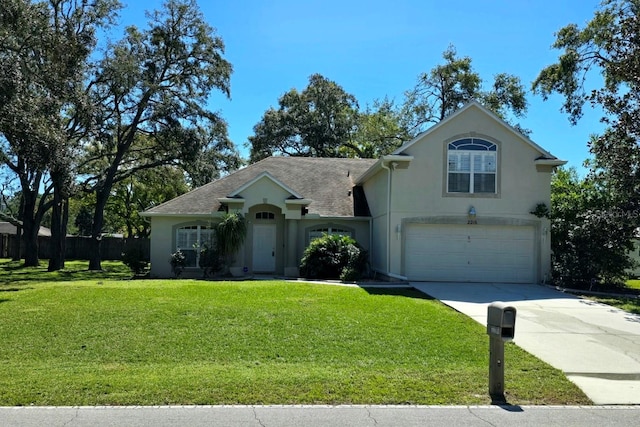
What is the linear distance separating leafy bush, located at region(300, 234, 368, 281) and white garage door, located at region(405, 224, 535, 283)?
182 centimetres

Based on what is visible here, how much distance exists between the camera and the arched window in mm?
22062

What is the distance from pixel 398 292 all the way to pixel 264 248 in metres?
8.38

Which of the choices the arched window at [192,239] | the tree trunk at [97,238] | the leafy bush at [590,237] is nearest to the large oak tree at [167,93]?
the tree trunk at [97,238]

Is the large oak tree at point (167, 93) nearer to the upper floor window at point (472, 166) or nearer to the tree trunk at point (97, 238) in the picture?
the tree trunk at point (97, 238)

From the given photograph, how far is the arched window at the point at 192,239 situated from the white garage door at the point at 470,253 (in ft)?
28.0

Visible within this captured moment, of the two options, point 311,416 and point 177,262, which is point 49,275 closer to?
point 177,262

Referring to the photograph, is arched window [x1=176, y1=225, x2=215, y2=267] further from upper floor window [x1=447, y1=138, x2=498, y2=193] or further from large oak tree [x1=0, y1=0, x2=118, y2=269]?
upper floor window [x1=447, y1=138, x2=498, y2=193]

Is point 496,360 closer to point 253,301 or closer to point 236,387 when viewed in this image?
point 236,387

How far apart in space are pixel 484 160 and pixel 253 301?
36.3 feet

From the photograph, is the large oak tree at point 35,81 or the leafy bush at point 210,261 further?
the leafy bush at point 210,261

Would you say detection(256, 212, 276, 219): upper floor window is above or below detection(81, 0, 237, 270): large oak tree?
below

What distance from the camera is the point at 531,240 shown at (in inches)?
770

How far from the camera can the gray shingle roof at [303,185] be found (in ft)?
73.6

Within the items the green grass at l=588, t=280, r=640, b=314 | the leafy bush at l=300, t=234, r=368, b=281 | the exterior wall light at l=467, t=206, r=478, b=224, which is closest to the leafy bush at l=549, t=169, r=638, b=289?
the green grass at l=588, t=280, r=640, b=314
